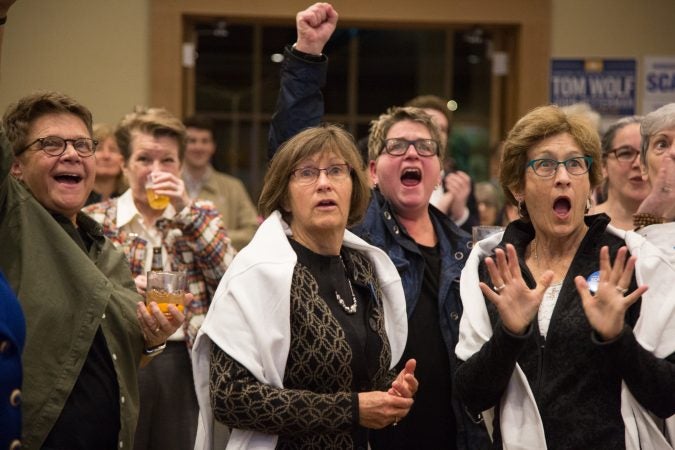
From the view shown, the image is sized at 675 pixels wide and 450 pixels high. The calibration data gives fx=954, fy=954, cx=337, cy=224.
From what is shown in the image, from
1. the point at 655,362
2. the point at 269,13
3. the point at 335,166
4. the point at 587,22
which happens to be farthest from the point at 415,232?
the point at 587,22

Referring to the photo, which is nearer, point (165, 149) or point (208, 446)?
point (208, 446)

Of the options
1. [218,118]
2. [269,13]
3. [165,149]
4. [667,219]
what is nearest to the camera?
[667,219]

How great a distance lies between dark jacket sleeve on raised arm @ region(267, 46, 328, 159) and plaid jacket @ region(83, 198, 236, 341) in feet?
1.48

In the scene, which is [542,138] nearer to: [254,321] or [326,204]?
[326,204]

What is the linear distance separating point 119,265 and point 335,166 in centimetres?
68

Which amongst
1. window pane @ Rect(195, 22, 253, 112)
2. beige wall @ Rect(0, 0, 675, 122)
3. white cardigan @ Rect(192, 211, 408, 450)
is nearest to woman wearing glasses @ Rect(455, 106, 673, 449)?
white cardigan @ Rect(192, 211, 408, 450)

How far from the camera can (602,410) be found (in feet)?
7.53

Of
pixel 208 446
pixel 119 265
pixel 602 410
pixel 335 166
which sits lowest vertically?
pixel 208 446

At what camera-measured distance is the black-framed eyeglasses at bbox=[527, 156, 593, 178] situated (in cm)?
252

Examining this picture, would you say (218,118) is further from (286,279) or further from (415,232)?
(286,279)

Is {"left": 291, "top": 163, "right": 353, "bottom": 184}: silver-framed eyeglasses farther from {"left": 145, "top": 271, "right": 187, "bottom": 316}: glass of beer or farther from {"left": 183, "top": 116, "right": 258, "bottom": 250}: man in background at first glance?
{"left": 183, "top": 116, "right": 258, "bottom": 250}: man in background

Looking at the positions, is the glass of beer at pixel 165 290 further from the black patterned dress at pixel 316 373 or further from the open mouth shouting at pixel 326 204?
the open mouth shouting at pixel 326 204

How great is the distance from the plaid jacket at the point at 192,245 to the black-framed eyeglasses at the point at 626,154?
1.48 metres

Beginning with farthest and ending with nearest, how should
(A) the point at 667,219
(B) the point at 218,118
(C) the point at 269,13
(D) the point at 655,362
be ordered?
(B) the point at 218,118
(C) the point at 269,13
(A) the point at 667,219
(D) the point at 655,362
